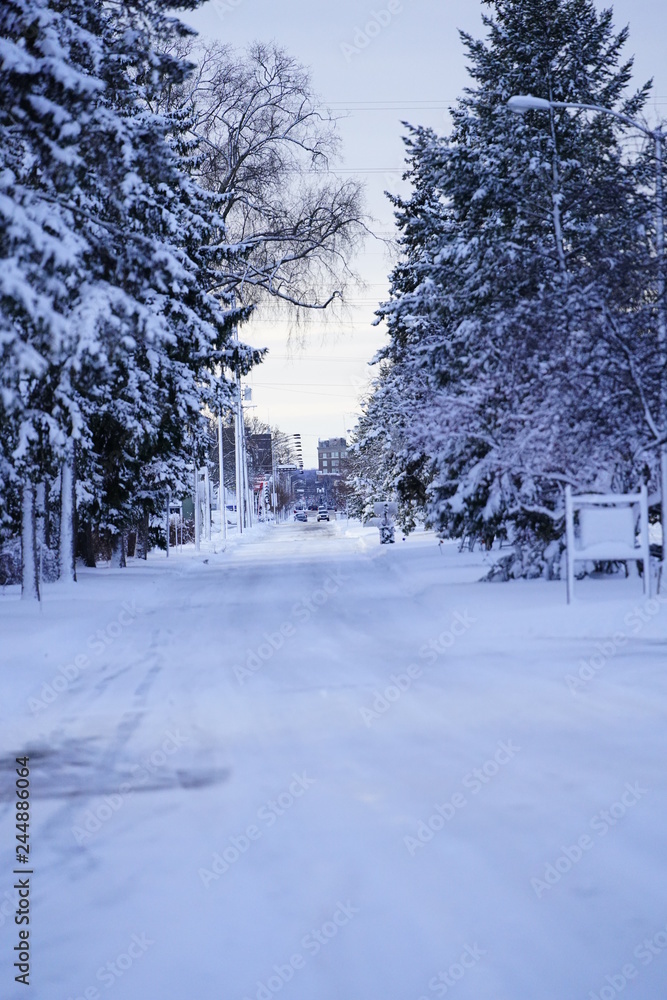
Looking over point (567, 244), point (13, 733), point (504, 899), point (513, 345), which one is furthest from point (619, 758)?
point (567, 244)

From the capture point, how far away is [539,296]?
21.5 m

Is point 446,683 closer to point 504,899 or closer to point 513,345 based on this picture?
point 504,899

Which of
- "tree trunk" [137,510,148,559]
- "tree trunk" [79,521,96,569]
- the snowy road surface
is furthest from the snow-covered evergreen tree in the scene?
"tree trunk" [137,510,148,559]

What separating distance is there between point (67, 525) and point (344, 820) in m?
22.7

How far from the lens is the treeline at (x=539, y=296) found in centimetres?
2002

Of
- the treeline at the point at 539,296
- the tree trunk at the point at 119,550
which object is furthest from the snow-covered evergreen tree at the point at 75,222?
the tree trunk at the point at 119,550

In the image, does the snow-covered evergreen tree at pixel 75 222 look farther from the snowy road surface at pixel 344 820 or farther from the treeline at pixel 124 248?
the snowy road surface at pixel 344 820

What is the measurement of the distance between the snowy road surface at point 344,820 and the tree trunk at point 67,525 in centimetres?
1248

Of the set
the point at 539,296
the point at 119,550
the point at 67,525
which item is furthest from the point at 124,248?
the point at 119,550

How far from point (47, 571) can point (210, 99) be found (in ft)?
43.2

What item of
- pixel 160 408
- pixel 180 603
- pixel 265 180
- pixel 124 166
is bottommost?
pixel 180 603

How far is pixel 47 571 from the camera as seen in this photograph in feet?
106

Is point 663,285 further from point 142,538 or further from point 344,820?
point 142,538

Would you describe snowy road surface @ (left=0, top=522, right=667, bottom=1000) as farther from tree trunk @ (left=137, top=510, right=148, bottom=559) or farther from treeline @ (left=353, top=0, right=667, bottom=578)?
tree trunk @ (left=137, top=510, right=148, bottom=559)
